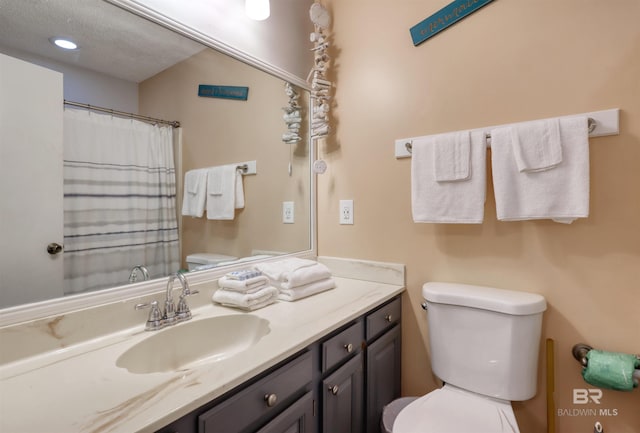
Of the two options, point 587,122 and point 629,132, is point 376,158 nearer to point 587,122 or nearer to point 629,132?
point 587,122

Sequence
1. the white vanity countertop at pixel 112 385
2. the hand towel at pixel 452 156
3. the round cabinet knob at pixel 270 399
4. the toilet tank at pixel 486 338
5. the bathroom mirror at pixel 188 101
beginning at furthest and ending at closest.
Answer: the hand towel at pixel 452 156, the toilet tank at pixel 486 338, the bathroom mirror at pixel 188 101, the round cabinet knob at pixel 270 399, the white vanity countertop at pixel 112 385

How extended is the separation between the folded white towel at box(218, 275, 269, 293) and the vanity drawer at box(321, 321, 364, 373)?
0.38m

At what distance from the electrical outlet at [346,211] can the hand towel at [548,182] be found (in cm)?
73

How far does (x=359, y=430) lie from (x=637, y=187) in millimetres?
1336

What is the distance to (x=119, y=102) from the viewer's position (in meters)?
1.06

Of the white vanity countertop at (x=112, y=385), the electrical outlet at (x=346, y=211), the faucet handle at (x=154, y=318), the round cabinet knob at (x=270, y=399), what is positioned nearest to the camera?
the white vanity countertop at (x=112, y=385)

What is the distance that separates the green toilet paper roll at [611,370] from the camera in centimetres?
96

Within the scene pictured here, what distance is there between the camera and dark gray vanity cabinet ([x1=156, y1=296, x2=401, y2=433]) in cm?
70

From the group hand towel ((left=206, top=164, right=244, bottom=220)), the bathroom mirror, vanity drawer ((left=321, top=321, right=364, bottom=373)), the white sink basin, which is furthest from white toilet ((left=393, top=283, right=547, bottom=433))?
hand towel ((left=206, top=164, right=244, bottom=220))

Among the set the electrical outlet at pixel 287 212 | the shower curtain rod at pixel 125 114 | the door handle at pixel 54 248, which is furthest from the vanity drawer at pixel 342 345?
the shower curtain rod at pixel 125 114

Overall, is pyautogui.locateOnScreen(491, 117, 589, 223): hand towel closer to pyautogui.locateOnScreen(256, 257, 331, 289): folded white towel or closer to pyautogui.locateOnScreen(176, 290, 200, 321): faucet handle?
pyautogui.locateOnScreen(256, 257, 331, 289): folded white towel

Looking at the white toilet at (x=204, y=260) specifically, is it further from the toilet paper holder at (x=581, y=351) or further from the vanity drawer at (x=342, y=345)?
the toilet paper holder at (x=581, y=351)

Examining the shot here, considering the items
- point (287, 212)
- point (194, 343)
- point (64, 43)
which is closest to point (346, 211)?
point (287, 212)

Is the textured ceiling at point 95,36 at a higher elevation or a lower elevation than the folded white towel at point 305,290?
higher
